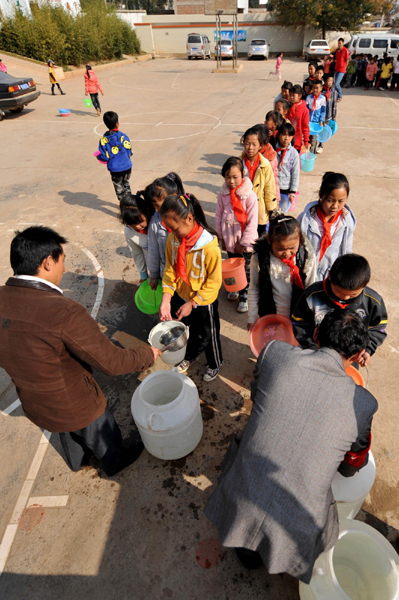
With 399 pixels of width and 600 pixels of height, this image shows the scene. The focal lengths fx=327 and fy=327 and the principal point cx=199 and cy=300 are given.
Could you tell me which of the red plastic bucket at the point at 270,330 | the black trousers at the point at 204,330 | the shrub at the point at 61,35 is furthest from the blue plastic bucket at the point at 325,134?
the shrub at the point at 61,35

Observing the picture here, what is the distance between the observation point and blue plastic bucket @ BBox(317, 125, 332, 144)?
7355mm

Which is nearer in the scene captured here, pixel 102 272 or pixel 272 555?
pixel 272 555

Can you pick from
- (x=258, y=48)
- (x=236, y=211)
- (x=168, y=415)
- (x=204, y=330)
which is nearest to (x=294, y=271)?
(x=204, y=330)

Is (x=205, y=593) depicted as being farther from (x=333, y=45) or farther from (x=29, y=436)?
(x=333, y=45)

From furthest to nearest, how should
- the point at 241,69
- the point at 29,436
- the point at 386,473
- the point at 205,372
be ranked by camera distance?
the point at 241,69 → the point at 205,372 → the point at 29,436 → the point at 386,473

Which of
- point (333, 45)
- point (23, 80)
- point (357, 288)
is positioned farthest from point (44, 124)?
point (333, 45)

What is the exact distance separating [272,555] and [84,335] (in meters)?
1.35

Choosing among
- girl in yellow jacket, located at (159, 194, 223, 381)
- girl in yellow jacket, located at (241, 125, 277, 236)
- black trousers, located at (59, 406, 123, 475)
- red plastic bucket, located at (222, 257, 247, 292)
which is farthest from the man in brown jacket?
girl in yellow jacket, located at (241, 125, 277, 236)

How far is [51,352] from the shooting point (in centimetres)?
173

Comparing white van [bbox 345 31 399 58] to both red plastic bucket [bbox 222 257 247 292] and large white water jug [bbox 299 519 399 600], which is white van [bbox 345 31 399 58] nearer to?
red plastic bucket [bbox 222 257 247 292]

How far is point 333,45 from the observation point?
3088cm

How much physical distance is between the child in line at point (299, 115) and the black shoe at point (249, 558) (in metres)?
6.24

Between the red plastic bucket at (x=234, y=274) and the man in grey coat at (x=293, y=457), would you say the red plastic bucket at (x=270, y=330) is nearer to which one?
the red plastic bucket at (x=234, y=274)

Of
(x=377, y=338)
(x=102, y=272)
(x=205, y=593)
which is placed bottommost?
(x=205, y=593)
